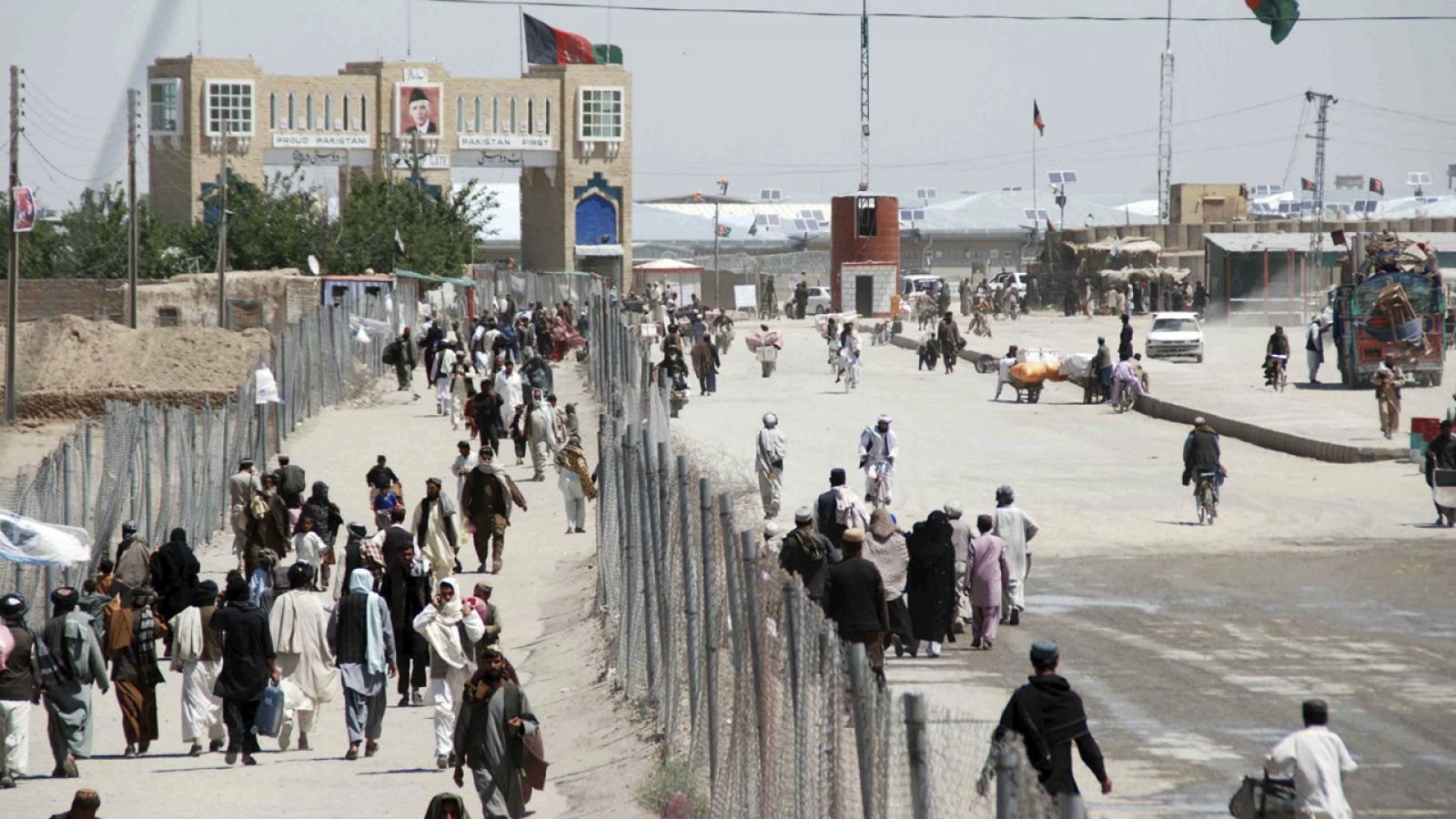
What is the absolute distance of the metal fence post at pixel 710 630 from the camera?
952cm

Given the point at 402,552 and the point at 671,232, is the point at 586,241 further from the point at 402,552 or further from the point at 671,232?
the point at 402,552

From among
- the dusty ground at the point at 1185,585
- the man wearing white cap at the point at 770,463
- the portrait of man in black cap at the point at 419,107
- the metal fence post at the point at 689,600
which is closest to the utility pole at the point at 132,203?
the dusty ground at the point at 1185,585

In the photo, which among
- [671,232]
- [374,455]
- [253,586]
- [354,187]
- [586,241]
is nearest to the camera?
[253,586]

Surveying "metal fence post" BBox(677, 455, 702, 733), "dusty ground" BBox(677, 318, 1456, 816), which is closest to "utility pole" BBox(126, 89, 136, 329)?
"dusty ground" BBox(677, 318, 1456, 816)

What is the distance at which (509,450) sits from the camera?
28.0 meters

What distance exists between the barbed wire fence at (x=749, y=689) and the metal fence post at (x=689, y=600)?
0.04 ft

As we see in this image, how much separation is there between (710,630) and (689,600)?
0.67 meters

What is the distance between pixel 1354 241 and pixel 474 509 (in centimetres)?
2428

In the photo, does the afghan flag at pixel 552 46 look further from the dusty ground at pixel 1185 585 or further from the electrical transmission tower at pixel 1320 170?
the dusty ground at pixel 1185 585

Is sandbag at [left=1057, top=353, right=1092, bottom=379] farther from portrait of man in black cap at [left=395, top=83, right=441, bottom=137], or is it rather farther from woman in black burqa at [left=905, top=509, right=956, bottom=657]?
portrait of man in black cap at [left=395, top=83, right=441, bottom=137]

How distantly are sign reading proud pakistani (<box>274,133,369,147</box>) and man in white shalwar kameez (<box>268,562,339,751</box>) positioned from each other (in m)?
78.9

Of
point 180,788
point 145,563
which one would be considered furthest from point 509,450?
point 180,788

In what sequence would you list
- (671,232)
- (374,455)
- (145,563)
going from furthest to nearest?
1. (671,232)
2. (374,455)
3. (145,563)

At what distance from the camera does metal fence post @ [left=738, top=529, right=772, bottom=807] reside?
790 centimetres
